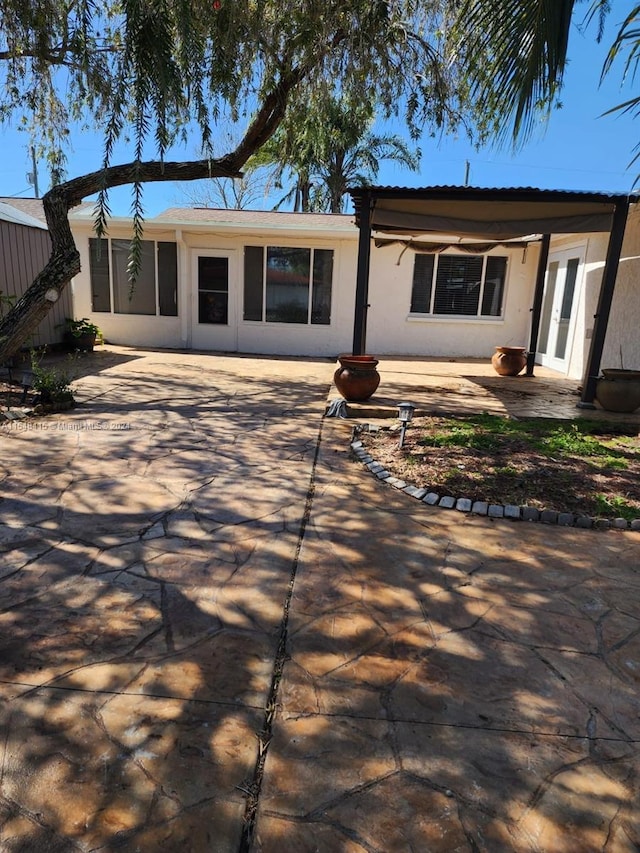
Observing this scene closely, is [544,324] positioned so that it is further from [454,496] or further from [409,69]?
[454,496]

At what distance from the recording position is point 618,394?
714 cm

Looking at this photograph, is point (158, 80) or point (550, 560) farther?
point (550, 560)

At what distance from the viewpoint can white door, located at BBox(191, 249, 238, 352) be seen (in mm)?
12969

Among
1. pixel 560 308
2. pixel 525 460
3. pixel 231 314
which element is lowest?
pixel 525 460

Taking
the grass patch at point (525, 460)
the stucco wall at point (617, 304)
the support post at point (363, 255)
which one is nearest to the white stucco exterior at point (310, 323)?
the stucco wall at point (617, 304)

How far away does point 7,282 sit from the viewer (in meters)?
9.97

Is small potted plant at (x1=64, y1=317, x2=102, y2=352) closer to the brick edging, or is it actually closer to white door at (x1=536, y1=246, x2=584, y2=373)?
the brick edging

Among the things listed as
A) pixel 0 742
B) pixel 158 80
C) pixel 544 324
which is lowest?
pixel 0 742

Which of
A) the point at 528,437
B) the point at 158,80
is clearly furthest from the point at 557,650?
the point at 528,437

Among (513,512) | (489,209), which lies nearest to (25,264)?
(489,209)

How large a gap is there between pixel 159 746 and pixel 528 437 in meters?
5.02

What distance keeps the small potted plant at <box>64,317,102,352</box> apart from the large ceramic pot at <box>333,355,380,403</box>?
7.26 meters

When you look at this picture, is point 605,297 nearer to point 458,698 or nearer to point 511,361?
point 511,361

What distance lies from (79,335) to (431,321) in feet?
26.7
